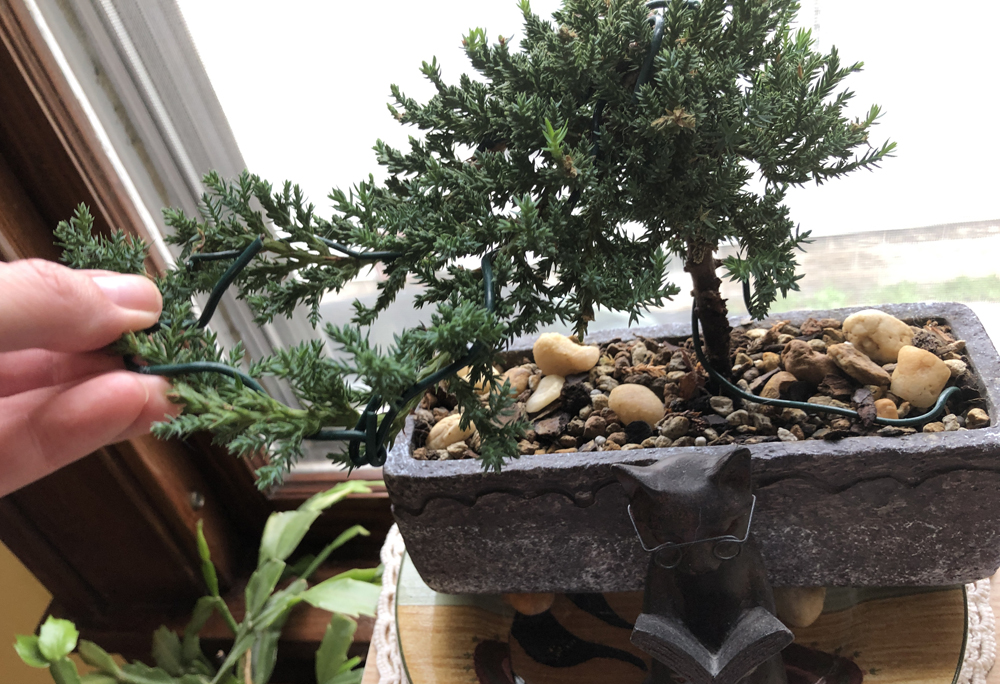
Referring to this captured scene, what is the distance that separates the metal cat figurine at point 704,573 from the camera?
0.51 metres

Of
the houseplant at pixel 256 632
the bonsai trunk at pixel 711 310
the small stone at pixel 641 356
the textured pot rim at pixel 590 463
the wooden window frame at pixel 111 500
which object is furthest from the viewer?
the houseplant at pixel 256 632

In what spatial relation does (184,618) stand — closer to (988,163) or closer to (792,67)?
(792,67)

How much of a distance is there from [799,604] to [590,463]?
0.84ft

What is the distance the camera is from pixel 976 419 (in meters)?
0.61

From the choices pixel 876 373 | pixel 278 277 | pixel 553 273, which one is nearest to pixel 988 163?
pixel 876 373

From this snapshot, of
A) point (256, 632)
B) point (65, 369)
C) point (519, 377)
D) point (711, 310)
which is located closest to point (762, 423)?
point (711, 310)

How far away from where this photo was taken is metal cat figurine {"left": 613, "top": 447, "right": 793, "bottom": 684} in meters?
0.51

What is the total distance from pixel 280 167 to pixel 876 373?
88 centimetres

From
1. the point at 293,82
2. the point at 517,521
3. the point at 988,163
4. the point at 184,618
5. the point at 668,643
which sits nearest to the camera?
the point at 668,643

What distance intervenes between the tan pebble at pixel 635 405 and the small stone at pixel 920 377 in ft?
0.73

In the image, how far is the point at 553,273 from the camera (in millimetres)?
593

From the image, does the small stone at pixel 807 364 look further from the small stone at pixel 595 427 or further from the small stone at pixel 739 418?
the small stone at pixel 595 427

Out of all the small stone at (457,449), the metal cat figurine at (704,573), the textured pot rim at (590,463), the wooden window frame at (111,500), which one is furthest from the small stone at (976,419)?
the wooden window frame at (111,500)

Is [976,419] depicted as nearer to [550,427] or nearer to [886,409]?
[886,409]
